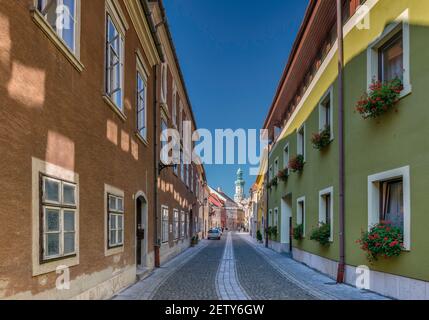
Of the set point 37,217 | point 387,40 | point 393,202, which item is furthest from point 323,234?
point 37,217

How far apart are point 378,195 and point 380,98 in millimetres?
2311

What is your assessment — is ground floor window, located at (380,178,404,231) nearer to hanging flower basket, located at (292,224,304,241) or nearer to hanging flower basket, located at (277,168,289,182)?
hanging flower basket, located at (292,224,304,241)

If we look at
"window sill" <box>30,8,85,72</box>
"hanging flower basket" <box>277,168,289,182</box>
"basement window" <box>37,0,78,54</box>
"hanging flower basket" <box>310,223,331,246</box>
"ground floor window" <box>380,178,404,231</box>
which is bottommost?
"hanging flower basket" <box>310,223,331,246</box>

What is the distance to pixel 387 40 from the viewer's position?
352 inches

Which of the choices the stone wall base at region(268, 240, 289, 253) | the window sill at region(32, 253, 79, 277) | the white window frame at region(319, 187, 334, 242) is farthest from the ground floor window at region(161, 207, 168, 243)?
the window sill at region(32, 253, 79, 277)

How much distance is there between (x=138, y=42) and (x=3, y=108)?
8.57m

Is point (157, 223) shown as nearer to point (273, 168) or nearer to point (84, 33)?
point (84, 33)

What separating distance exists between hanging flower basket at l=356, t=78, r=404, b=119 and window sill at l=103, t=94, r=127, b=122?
5.64 metres

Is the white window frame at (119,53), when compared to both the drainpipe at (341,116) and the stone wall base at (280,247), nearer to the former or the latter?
the drainpipe at (341,116)

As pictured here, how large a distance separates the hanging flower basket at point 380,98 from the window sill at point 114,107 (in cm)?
564

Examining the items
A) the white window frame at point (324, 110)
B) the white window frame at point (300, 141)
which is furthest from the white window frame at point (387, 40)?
the white window frame at point (300, 141)

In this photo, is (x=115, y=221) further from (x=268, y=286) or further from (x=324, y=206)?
(x=324, y=206)

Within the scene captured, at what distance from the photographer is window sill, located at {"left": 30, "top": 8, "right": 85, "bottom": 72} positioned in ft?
17.1

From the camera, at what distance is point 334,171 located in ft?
39.1
